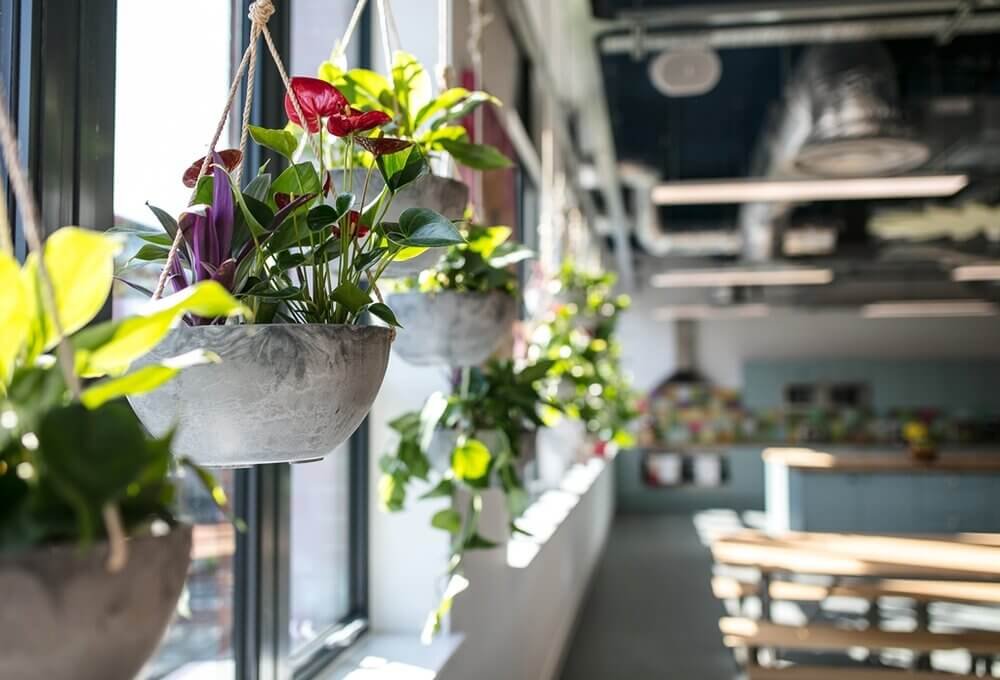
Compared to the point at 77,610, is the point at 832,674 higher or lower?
lower

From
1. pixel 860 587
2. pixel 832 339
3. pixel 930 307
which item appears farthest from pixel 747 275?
pixel 860 587

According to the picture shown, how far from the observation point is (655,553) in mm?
8258

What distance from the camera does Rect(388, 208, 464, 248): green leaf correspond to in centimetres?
97

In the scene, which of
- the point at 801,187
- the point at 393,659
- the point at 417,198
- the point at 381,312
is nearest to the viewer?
the point at 381,312

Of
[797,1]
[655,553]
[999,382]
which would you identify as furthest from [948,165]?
[999,382]

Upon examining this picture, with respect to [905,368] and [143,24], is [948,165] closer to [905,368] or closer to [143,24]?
[143,24]

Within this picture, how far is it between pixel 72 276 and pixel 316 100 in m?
0.44

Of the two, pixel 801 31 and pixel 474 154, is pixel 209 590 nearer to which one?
pixel 474 154

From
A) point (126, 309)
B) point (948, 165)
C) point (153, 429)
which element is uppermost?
point (948, 165)

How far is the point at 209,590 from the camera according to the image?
1.81m

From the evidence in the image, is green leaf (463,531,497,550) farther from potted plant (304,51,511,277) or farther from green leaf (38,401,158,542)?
green leaf (38,401,158,542)

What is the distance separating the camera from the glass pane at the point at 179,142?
137 cm

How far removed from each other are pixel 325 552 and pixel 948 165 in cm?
536

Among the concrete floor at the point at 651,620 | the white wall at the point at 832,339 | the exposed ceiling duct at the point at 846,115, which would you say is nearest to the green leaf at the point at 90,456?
the concrete floor at the point at 651,620
